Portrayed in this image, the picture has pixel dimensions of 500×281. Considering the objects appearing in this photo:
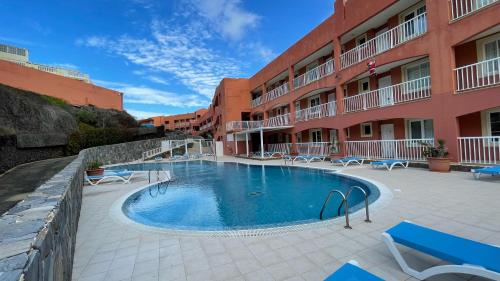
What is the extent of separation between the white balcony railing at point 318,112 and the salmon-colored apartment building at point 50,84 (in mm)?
29078

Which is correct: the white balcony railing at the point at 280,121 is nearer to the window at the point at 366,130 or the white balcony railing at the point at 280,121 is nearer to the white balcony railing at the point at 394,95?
the window at the point at 366,130

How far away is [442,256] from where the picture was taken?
109 inches

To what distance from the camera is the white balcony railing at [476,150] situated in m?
9.84

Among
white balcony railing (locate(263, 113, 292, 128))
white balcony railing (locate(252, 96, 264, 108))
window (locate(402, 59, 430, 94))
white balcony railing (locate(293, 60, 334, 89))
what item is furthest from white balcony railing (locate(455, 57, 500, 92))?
white balcony railing (locate(252, 96, 264, 108))

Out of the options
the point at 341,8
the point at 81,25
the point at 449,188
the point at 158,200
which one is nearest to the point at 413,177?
the point at 449,188

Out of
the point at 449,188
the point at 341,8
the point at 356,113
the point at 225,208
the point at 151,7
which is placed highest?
the point at 151,7

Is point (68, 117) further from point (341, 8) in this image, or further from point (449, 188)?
point (449, 188)

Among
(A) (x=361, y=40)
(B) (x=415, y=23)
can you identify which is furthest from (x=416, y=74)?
(A) (x=361, y=40)

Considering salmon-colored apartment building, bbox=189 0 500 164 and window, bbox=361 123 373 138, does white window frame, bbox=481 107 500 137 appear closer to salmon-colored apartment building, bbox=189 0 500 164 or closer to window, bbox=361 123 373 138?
salmon-colored apartment building, bbox=189 0 500 164

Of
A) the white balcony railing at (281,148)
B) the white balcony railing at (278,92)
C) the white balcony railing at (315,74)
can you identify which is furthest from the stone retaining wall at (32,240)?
the white balcony railing at (278,92)

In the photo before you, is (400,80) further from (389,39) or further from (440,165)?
(440,165)

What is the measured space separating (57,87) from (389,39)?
3706 centimetres

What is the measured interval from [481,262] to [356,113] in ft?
44.4

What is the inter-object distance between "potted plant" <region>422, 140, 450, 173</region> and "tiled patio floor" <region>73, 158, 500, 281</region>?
→ 4.15 metres
